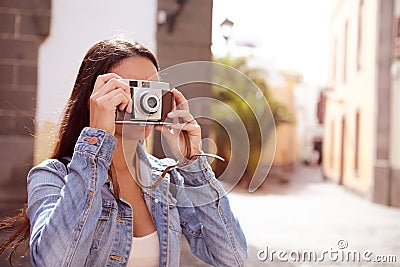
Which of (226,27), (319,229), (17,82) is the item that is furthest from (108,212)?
(319,229)

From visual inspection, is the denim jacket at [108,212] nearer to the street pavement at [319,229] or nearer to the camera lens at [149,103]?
the camera lens at [149,103]

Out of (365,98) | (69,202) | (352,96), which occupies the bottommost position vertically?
(69,202)

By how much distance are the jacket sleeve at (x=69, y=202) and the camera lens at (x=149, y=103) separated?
9 centimetres

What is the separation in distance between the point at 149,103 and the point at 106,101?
107mm

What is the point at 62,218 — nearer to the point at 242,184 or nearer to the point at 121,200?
the point at 121,200

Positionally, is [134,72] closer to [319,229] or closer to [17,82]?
[17,82]

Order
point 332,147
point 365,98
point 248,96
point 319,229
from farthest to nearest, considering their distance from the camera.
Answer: point 332,147 < point 248,96 < point 365,98 < point 319,229

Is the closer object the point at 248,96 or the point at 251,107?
the point at 251,107

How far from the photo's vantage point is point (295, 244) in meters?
3.99

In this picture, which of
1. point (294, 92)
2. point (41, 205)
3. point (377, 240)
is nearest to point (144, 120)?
point (41, 205)

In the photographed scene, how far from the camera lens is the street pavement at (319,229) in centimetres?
350

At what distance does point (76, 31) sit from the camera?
342 cm

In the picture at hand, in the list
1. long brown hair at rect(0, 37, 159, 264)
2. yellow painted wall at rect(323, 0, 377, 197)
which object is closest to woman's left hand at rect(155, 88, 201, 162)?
long brown hair at rect(0, 37, 159, 264)

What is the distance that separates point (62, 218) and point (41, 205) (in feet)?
0.22
